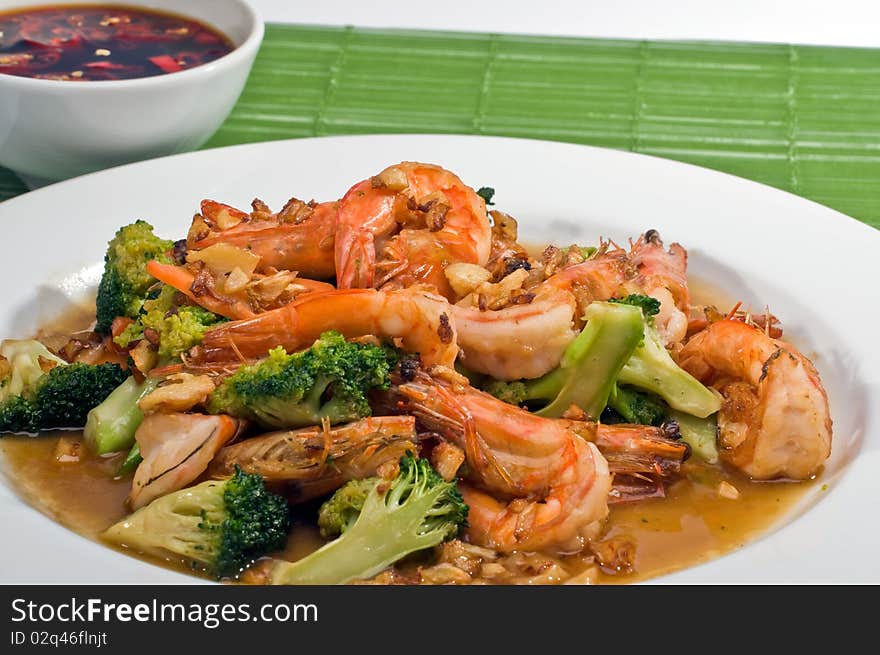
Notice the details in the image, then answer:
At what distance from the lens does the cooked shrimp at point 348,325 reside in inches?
152

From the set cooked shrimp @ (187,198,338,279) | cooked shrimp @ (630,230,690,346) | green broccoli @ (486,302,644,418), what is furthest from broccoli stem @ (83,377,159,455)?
cooked shrimp @ (630,230,690,346)

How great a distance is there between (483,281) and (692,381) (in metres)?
0.80

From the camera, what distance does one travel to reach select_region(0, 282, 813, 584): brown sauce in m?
3.71

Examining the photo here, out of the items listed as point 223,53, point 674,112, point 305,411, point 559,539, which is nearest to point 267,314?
point 305,411

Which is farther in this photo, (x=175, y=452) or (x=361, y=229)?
(x=361, y=229)

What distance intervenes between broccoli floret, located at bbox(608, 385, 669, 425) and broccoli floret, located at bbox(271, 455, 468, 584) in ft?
2.56

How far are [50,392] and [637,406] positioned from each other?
6.64ft

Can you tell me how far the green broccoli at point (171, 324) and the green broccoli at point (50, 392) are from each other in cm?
16

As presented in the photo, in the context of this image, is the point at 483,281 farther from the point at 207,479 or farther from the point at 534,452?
the point at 207,479

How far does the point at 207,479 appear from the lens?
12.5ft

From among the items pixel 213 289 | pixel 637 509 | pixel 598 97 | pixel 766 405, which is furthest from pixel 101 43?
pixel 766 405

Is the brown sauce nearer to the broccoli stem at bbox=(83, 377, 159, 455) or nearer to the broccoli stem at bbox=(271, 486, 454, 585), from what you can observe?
the broccoli stem at bbox=(83, 377, 159, 455)

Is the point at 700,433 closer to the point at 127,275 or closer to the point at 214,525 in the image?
the point at 214,525

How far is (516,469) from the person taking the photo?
3717 mm
